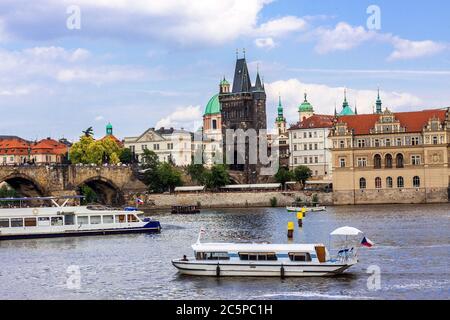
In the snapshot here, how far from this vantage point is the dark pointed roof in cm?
18188

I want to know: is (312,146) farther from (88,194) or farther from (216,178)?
(88,194)

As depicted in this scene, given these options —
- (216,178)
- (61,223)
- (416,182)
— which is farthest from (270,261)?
(216,178)

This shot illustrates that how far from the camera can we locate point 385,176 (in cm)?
12512

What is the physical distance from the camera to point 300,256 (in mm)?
42875

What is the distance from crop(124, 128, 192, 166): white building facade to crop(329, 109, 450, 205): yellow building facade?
217ft

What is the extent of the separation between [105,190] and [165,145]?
47.3m

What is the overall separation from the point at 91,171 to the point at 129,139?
58705 mm

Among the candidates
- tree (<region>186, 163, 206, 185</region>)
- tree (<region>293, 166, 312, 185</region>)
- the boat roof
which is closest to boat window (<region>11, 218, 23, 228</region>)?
the boat roof

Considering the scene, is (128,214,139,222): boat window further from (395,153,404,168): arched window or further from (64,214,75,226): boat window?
(395,153,404,168): arched window

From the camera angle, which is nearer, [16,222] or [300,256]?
[300,256]

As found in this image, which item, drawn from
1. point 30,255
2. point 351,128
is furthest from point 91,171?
point 30,255

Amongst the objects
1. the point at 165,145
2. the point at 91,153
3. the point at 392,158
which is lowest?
the point at 392,158
